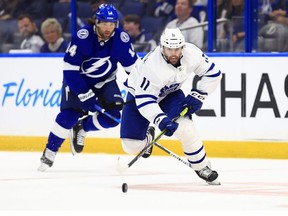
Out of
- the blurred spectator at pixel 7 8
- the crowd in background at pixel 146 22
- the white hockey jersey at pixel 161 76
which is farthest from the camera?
the blurred spectator at pixel 7 8

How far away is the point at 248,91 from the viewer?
1010 centimetres

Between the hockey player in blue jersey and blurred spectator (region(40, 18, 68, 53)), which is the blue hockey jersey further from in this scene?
blurred spectator (region(40, 18, 68, 53))

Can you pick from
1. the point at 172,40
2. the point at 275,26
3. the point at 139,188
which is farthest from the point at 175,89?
the point at 275,26

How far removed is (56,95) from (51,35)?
0.62 meters

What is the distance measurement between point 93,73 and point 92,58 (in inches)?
5.5

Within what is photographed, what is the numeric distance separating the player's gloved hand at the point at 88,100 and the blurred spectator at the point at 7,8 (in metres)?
2.31

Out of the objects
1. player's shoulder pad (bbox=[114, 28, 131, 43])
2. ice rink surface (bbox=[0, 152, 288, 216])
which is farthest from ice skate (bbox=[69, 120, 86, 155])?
player's shoulder pad (bbox=[114, 28, 131, 43])

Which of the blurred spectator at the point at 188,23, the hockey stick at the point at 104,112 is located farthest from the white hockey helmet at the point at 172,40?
the blurred spectator at the point at 188,23

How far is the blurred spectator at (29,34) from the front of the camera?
11.0 m

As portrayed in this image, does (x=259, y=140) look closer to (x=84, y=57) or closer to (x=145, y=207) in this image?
(x=84, y=57)

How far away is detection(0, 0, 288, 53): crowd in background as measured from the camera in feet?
33.5

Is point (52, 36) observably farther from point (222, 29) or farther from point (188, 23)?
point (222, 29)

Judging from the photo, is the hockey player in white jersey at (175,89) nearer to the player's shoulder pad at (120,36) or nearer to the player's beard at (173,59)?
the player's beard at (173,59)

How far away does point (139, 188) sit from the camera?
7.71 metres
